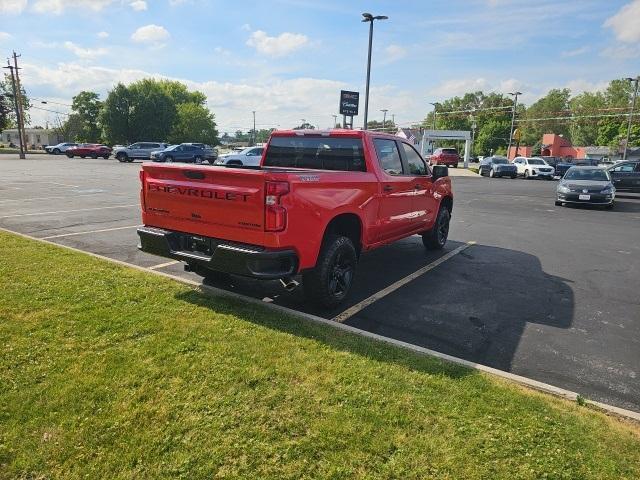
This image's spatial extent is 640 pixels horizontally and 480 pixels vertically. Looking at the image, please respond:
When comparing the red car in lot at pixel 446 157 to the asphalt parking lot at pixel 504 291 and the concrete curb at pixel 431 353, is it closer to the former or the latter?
the asphalt parking lot at pixel 504 291

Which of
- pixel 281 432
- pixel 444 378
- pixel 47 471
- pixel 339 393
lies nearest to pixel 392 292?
pixel 444 378

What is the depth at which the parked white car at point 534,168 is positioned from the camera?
3419 centimetres

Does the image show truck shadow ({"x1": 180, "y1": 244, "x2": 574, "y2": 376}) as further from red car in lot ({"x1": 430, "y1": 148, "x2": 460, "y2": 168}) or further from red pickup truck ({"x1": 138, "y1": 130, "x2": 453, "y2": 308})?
red car in lot ({"x1": 430, "y1": 148, "x2": 460, "y2": 168})

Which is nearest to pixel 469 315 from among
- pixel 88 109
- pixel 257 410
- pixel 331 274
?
pixel 331 274

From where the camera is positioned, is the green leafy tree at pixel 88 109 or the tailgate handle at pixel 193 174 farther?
the green leafy tree at pixel 88 109

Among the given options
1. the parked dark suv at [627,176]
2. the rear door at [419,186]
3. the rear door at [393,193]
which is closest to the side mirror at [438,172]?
the rear door at [419,186]

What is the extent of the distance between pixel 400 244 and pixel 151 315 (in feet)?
18.2

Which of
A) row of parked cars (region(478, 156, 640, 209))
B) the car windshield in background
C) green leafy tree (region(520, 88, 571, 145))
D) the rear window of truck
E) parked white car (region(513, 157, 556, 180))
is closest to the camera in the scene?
the rear window of truck

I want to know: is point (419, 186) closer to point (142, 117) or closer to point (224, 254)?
point (224, 254)

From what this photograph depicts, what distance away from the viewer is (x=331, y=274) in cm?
502

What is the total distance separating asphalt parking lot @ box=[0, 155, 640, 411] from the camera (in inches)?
162

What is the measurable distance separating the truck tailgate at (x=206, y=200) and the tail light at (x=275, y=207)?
55 mm

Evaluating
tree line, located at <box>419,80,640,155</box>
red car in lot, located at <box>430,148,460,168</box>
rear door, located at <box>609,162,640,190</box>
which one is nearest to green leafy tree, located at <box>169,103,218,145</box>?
red car in lot, located at <box>430,148,460,168</box>

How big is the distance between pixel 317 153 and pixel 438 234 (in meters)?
3.22
